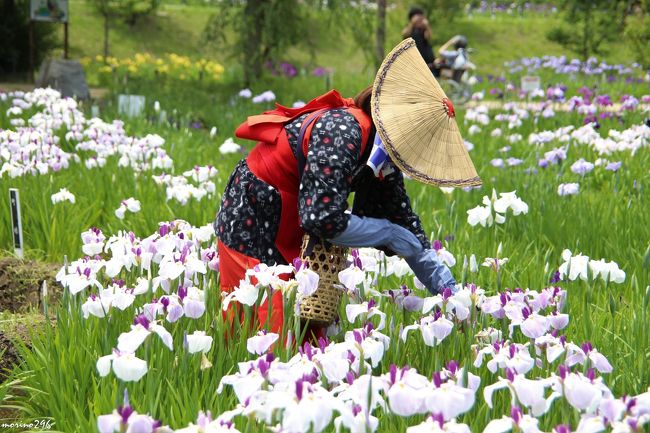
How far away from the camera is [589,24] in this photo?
56.2 feet

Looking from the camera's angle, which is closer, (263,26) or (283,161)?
(283,161)

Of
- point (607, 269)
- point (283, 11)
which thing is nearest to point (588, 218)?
point (607, 269)

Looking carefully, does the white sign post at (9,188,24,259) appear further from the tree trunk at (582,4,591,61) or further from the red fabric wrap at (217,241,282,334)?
the tree trunk at (582,4,591,61)

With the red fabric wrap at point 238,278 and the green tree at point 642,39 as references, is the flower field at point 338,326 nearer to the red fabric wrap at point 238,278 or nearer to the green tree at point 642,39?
the red fabric wrap at point 238,278

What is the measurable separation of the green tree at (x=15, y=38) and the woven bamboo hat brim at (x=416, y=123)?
458 inches

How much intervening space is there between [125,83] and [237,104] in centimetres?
170

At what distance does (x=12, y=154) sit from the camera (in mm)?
4941

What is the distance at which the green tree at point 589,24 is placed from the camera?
1689 cm

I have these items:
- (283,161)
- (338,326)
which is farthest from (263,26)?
(338,326)

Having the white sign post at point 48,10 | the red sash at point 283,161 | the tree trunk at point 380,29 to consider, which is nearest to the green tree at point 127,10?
the white sign post at point 48,10

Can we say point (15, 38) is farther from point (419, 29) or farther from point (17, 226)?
point (17, 226)

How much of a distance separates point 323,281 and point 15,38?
1206 cm

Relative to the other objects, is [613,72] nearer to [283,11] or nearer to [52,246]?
[283,11]

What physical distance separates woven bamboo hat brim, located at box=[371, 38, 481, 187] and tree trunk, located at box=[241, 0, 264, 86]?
893 cm
